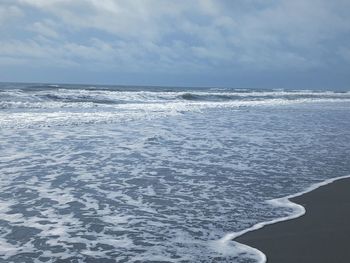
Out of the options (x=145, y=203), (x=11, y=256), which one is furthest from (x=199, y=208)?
(x=11, y=256)

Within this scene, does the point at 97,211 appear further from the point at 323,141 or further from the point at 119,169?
the point at 323,141

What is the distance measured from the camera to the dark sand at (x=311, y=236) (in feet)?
11.6

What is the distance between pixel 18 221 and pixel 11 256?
96cm

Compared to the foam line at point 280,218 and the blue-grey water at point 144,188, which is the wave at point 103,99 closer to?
the blue-grey water at point 144,188

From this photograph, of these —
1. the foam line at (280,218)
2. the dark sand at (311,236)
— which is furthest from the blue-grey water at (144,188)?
the dark sand at (311,236)

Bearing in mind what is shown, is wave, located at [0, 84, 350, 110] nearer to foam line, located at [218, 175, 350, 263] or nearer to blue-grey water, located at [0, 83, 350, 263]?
blue-grey water, located at [0, 83, 350, 263]

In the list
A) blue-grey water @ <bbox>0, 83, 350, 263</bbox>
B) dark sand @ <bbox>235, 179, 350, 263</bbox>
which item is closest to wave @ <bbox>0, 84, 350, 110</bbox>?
blue-grey water @ <bbox>0, 83, 350, 263</bbox>

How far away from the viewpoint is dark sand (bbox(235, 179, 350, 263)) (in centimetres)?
353

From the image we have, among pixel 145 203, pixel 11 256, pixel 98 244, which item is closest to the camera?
pixel 11 256

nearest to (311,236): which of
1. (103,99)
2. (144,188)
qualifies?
(144,188)

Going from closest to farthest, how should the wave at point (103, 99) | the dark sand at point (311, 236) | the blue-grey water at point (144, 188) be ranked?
the dark sand at point (311, 236) → the blue-grey water at point (144, 188) → the wave at point (103, 99)

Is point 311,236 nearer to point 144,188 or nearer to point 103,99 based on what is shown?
point 144,188

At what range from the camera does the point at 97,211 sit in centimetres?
479

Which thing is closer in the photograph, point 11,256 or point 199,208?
point 11,256
